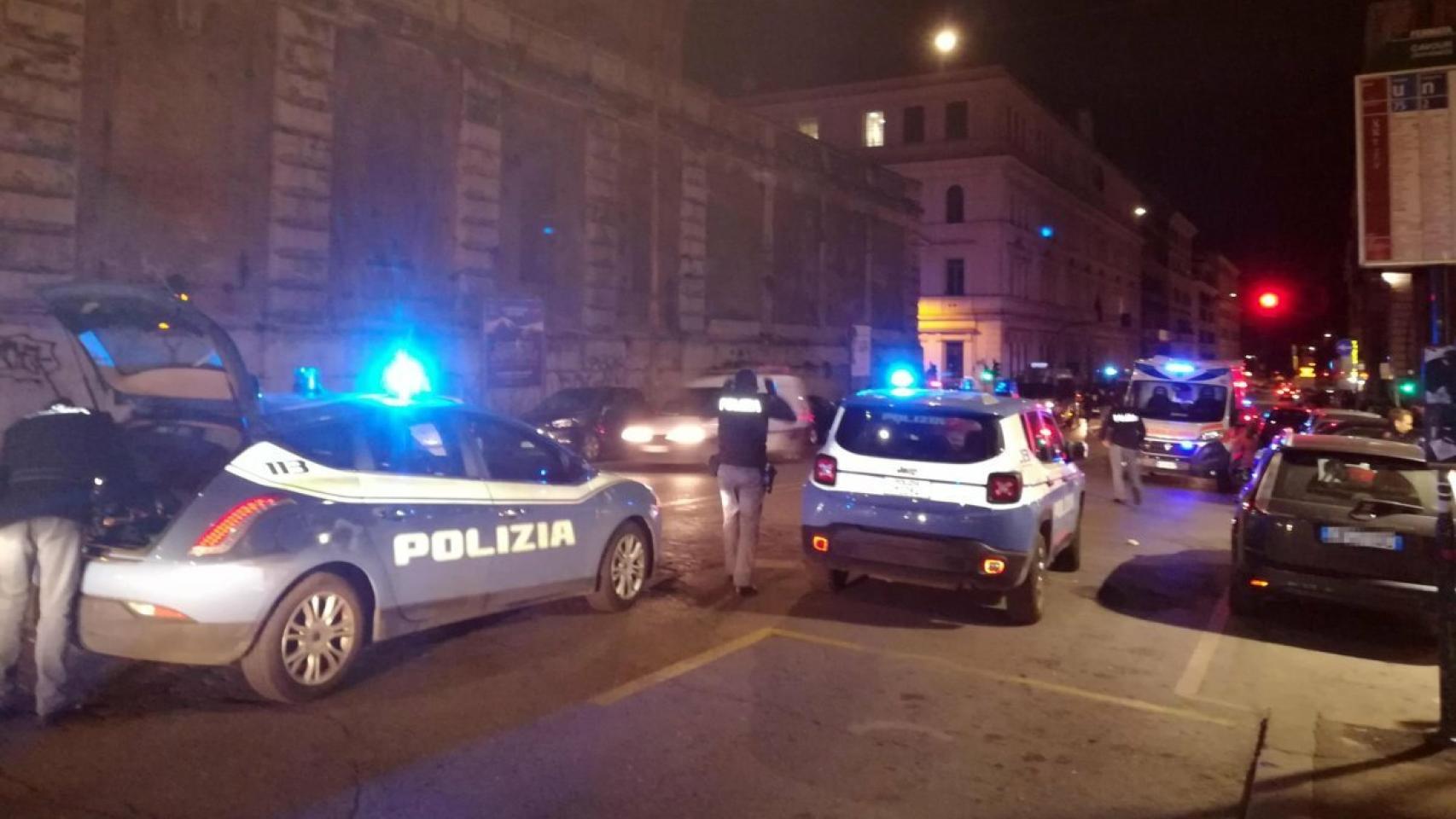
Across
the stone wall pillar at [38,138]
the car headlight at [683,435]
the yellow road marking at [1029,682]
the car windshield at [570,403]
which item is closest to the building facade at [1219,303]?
the car windshield at [570,403]

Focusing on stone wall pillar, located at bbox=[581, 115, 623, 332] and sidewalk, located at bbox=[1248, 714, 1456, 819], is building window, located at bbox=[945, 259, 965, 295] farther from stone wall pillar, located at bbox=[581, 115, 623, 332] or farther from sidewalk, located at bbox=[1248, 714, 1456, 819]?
sidewalk, located at bbox=[1248, 714, 1456, 819]

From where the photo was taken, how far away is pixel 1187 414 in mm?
19406

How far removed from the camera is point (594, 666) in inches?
271

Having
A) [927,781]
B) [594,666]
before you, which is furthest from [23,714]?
[927,781]

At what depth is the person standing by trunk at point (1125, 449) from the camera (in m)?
16.0

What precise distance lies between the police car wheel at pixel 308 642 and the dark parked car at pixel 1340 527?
250 inches

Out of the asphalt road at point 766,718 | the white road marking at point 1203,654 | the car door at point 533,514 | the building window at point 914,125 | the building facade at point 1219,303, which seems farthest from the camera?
the building facade at point 1219,303

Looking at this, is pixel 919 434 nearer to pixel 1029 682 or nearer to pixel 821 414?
pixel 1029 682

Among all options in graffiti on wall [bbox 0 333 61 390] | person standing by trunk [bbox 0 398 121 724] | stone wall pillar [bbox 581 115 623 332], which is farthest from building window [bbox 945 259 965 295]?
person standing by trunk [bbox 0 398 121 724]

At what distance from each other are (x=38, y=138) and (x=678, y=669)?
14983mm

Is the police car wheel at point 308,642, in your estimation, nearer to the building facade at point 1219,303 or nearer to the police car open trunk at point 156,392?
the police car open trunk at point 156,392

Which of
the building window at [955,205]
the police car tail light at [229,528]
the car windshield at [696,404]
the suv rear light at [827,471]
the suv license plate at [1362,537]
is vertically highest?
the building window at [955,205]

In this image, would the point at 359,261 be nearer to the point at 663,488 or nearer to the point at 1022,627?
the point at 663,488

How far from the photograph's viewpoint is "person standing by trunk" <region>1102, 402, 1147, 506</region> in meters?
16.0
